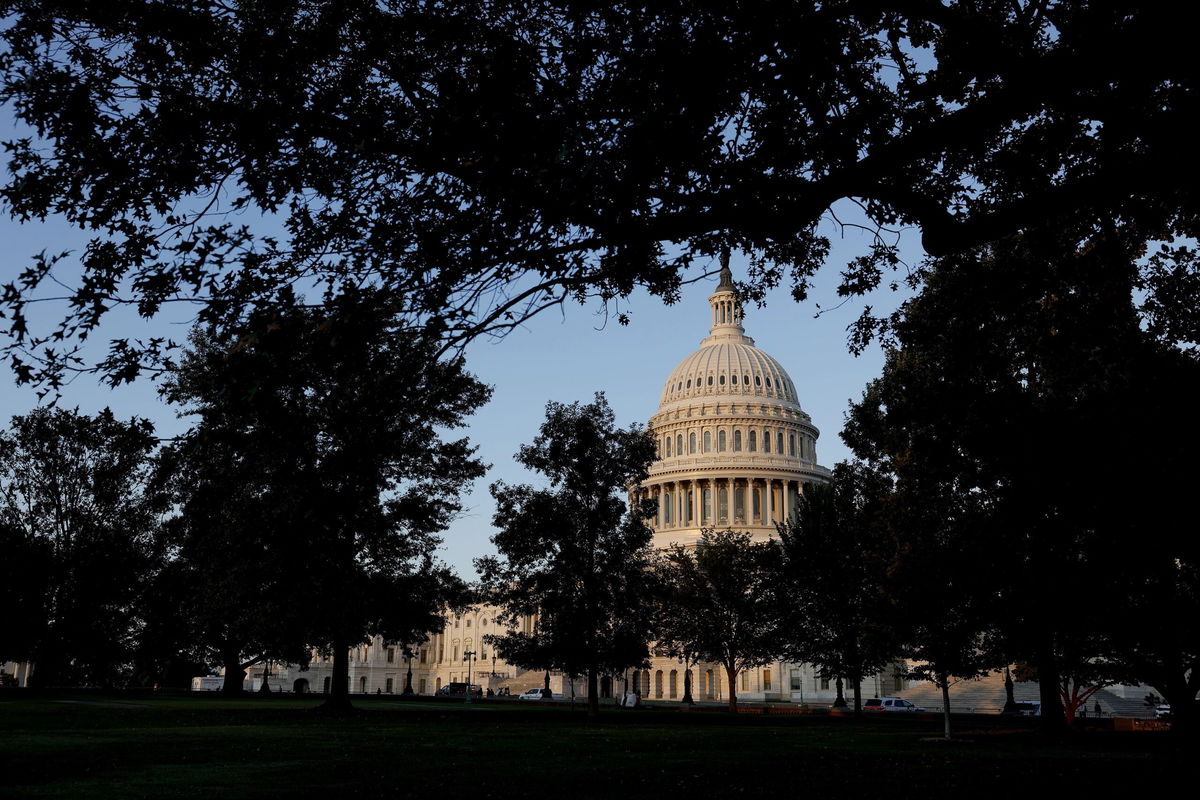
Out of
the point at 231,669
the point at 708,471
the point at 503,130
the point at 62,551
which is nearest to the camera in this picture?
the point at 503,130

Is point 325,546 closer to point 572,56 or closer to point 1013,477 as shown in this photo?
point 572,56

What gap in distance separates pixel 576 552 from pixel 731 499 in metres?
90.3

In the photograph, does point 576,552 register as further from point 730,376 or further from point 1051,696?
point 730,376

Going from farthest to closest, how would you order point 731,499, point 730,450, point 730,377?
point 730,377 → point 730,450 → point 731,499

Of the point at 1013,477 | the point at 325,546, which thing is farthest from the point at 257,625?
the point at 1013,477

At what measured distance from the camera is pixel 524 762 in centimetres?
1889

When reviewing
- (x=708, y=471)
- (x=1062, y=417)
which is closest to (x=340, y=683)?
(x=1062, y=417)

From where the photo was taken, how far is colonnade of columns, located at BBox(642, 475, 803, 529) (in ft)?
431

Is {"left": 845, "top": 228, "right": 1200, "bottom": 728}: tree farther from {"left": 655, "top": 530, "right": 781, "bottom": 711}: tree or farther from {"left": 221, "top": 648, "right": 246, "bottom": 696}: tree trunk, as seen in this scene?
{"left": 221, "top": 648, "right": 246, "bottom": 696}: tree trunk

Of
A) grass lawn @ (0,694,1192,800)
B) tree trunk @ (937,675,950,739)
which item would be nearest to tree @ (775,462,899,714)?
tree trunk @ (937,675,950,739)

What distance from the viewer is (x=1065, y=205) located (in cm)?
1012

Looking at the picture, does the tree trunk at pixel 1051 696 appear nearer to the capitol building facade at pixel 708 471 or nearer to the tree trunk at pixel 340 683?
the tree trunk at pixel 340 683

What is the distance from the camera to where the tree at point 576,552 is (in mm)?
42781

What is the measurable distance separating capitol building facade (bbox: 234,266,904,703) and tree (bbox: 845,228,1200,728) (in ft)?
313
